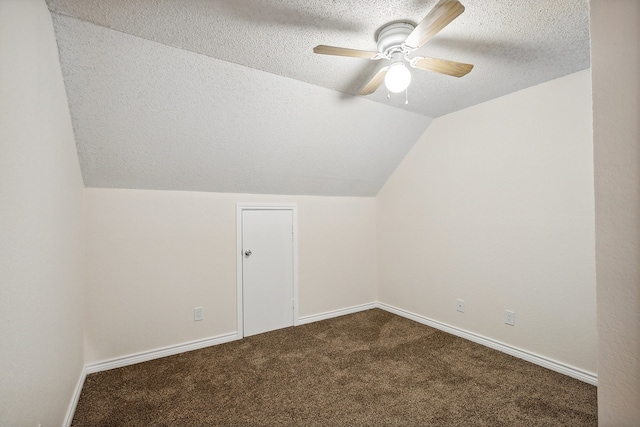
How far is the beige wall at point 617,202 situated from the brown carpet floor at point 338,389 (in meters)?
1.28

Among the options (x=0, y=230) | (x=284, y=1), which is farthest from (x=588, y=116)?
(x=0, y=230)

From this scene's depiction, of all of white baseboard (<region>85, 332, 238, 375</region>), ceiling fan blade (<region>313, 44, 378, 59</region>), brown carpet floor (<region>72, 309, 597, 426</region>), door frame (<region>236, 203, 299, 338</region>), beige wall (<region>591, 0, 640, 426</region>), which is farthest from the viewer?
door frame (<region>236, 203, 299, 338</region>)

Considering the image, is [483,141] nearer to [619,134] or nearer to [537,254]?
[537,254]

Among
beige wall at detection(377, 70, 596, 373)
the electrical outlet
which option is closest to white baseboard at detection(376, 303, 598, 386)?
beige wall at detection(377, 70, 596, 373)

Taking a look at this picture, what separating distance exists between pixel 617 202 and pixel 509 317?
2262 mm

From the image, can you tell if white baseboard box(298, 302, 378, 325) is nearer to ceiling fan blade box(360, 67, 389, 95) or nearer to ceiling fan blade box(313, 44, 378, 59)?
ceiling fan blade box(360, 67, 389, 95)

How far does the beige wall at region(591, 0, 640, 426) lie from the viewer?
2.51 feet

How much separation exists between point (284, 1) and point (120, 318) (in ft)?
8.75

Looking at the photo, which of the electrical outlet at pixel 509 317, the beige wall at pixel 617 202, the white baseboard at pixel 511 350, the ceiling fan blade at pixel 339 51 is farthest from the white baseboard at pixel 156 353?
the beige wall at pixel 617 202

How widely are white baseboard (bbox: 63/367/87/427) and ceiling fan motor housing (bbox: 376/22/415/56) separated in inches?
113

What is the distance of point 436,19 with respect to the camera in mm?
1329

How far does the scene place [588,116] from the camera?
2160mm

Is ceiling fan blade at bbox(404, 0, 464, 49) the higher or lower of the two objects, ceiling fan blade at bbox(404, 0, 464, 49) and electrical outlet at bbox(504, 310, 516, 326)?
the higher

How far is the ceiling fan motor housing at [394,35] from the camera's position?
66.2 inches
